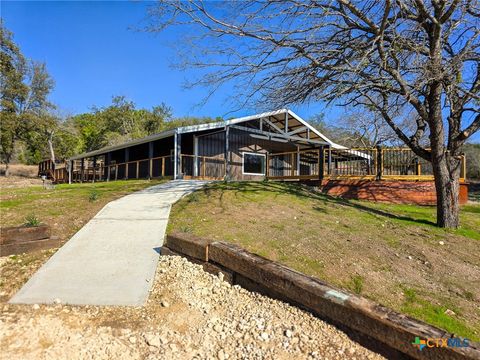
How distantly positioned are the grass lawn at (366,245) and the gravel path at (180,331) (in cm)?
158

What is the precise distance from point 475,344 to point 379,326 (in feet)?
1.88

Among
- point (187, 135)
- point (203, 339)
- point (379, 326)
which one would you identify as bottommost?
point (203, 339)

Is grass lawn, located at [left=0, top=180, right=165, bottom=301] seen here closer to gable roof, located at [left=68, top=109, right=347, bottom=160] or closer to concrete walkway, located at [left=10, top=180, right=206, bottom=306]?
concrete walkway, located at [left=10, top=180, right=206, bottom=306]

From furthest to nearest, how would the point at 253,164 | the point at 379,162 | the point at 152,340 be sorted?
1. the point at 253,164
2. the point at 379,162
3. the point at 152,340

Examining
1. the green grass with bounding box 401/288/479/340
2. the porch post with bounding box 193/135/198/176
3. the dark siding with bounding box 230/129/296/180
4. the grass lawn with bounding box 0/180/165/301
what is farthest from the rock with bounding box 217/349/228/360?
the dark siding with bounding box 230/129/296/180

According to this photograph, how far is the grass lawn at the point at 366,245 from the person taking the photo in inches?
158

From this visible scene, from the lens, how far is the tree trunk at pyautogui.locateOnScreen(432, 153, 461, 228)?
724cm

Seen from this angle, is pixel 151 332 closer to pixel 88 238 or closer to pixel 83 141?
pixel 88 238

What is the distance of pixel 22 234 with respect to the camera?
4.75 metres

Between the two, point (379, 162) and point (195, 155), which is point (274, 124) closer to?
point (195, 155)

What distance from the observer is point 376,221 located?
294 inches

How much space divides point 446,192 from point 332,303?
6.08 m

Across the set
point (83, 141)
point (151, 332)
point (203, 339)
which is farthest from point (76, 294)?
point (83, 141)

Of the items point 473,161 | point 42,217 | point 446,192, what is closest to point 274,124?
point 446,192
